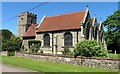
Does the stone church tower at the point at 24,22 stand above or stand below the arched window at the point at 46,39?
above

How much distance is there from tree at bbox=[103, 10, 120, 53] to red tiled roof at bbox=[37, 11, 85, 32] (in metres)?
17.2

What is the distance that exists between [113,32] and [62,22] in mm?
20221

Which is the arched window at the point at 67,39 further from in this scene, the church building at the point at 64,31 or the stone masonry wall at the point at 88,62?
the stone masonry wall at the point at 88,62

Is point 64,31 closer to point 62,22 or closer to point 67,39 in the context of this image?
point 67,39

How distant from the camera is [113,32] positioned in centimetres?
6109

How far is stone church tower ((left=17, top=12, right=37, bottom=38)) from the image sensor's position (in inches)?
2242

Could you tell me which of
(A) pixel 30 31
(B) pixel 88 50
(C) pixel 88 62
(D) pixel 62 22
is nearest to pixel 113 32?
(D) pixel 62 22

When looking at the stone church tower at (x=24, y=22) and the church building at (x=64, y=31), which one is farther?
the stone church tower at (x=24, y=22)

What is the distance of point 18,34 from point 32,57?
2780cm

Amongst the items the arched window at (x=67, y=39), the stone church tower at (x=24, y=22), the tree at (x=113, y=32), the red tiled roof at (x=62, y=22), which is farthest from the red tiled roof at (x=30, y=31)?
the tree at (x=113, y=32)

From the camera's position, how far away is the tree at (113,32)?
59.8 meters

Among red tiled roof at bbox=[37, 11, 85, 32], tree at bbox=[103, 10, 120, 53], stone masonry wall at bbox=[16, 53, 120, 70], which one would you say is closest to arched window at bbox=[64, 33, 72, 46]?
red tiled roof at bbox=[37, 11, 85, 32]

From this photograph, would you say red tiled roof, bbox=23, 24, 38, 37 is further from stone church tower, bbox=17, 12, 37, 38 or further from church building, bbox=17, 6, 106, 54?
stone church tower, bbox=17, 12, 37, 38

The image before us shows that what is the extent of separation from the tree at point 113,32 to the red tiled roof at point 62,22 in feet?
56.5
